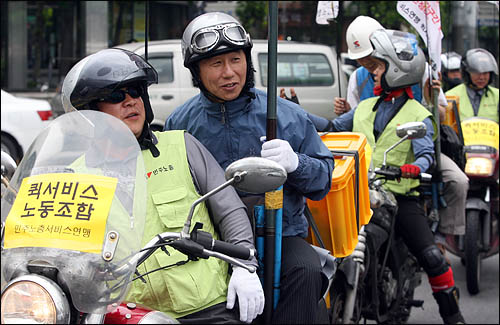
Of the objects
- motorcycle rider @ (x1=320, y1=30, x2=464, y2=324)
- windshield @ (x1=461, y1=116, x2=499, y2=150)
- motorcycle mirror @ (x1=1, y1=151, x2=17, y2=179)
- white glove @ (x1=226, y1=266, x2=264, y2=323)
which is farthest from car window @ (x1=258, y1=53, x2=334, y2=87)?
white glove @ (x1=226, y1=266, x2=264, y2=323)

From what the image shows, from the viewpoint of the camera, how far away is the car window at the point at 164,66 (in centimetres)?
1233

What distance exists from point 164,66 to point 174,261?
32.7 ft

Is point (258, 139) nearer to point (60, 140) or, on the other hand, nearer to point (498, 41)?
point (60, 140)

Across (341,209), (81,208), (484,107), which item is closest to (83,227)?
(81,208)

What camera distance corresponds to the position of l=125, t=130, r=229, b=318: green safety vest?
271 cm

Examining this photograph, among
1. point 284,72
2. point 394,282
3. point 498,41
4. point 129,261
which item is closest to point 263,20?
point 284,72

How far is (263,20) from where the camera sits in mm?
17594

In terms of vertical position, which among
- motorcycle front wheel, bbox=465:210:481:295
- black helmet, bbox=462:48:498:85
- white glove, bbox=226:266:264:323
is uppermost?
black helmet, bbox=462:48:498:85

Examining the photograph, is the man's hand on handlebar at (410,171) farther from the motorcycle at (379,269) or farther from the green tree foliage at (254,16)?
the green tree foliage at (254,16)

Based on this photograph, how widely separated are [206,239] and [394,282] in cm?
277

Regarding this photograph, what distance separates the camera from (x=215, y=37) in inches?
128

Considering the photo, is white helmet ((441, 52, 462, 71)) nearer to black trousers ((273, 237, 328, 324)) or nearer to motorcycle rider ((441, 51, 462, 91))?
motorcycle rider ((441, 51, 462, 91))

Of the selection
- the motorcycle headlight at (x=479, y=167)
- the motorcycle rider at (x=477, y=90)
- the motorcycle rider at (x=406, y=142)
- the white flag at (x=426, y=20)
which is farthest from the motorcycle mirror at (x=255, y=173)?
the motorcycle rider at (x=477, y=90)

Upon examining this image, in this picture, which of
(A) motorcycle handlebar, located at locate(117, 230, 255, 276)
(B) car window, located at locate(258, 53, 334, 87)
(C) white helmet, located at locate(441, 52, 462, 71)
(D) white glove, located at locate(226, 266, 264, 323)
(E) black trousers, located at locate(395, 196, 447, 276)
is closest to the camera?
(A) motorcycle handlebar, located at locate(117, 230, 255, 276)
